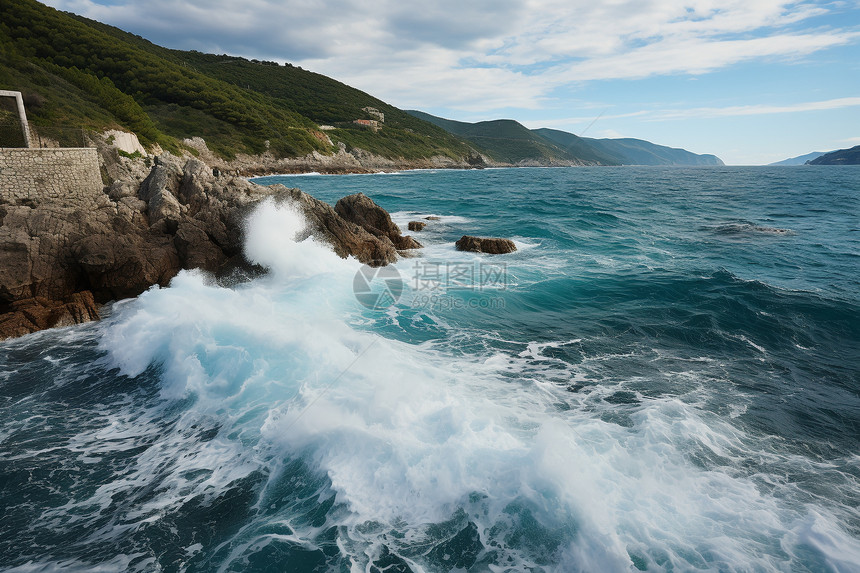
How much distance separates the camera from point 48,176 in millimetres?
16375

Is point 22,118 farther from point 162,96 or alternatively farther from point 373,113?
point 373,113

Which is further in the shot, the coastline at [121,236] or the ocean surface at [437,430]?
the coastline at [121,236]

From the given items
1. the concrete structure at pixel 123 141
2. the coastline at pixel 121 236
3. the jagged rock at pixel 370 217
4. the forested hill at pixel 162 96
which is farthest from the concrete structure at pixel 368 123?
the jagged rock at pixel 370 217

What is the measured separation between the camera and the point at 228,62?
154250mm

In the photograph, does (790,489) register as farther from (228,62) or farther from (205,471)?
(228,62)

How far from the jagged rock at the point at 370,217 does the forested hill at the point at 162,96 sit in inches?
750

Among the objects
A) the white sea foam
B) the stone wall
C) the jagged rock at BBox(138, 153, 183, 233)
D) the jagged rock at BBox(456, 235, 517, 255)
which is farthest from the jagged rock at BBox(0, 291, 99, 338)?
the jagged rock at BBox(456, 235, 517, 255)

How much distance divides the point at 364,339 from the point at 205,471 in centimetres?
554

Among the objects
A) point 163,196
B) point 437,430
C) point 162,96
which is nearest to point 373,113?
point 162,96

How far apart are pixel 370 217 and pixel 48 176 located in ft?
42.5

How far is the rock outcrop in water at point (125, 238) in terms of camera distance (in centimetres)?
1330

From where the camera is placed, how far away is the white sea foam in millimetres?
5734

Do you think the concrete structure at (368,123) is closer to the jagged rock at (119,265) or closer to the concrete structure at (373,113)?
the concrete structure at (373,113)

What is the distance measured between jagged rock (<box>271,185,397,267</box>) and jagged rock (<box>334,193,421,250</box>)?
1.63 metres
